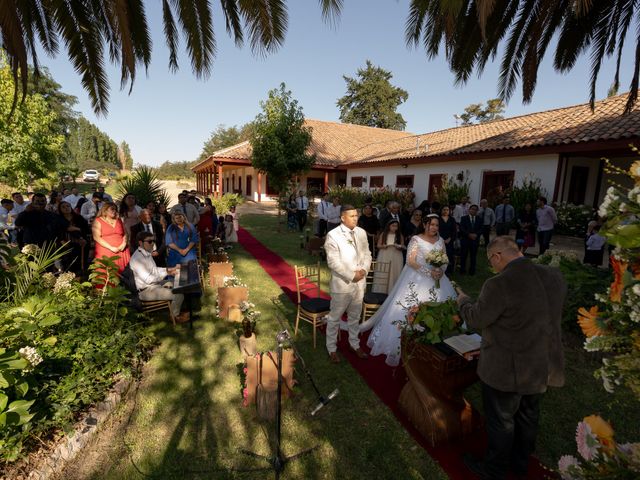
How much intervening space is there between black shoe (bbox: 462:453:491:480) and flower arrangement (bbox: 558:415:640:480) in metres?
1.60

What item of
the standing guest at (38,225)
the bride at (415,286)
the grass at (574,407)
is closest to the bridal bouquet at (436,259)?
the bride at (415,286)

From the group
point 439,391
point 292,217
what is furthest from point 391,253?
point 292,217

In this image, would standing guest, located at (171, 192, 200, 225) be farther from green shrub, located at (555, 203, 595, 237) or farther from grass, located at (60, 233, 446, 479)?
green shrub, located at (555, 203, 595, 237)

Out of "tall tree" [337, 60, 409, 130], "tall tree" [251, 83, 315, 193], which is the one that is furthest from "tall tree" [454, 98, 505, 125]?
"tall tree" [251, 83, 315, 193]

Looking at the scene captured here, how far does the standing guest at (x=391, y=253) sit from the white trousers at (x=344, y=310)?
1.77 metres

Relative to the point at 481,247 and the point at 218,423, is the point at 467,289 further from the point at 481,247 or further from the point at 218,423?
the point at 218,423

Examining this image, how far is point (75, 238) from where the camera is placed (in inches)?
284

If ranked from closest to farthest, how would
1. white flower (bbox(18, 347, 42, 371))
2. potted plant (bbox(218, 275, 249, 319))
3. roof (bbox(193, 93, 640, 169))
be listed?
white flower (bbox(18, 347, 42, 371))
potted plant (bbox(218, 275, 249, 319))
roof (bbox(193, 93, 640, 169))

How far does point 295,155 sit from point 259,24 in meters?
14.8

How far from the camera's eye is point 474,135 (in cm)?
1889

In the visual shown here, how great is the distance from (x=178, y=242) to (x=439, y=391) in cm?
534

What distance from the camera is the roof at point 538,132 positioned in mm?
11477

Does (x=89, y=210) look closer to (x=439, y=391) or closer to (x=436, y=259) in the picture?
(x=436, y=259)

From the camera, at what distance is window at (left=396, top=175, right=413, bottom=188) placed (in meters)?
19.9
